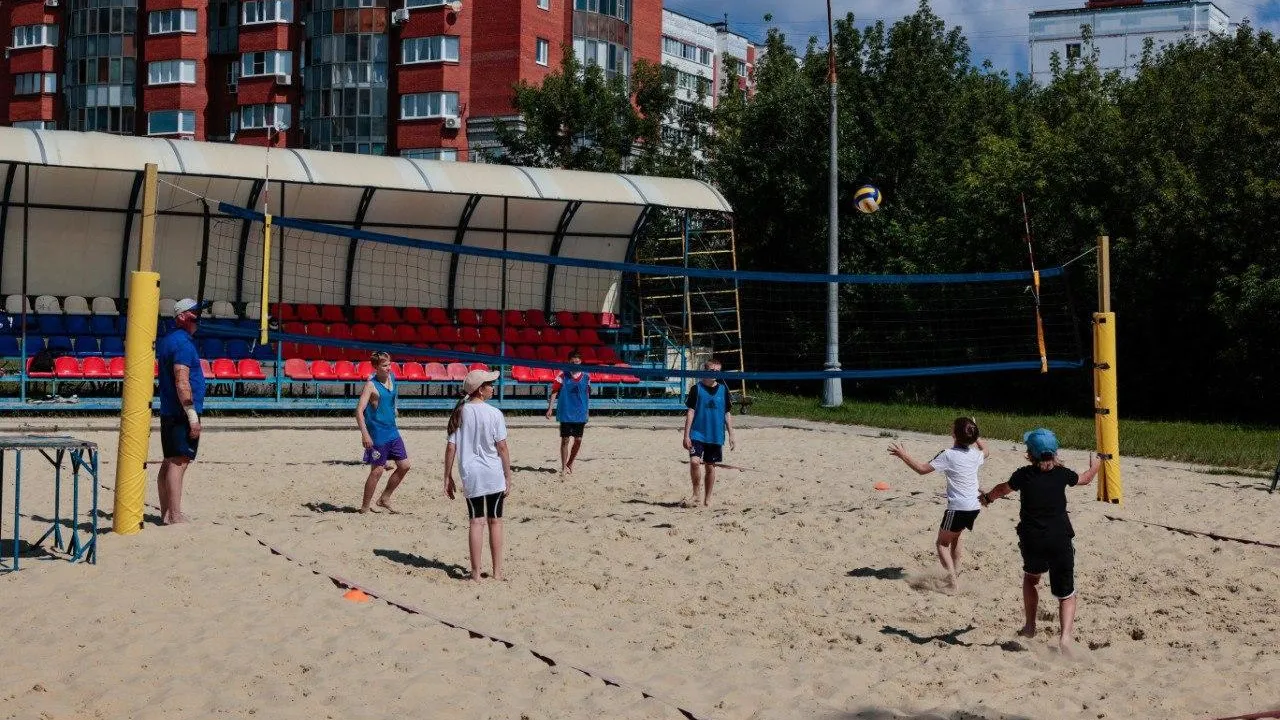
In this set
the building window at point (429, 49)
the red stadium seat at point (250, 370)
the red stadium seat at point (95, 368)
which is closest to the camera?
the red stadium seat at point (95, 368)

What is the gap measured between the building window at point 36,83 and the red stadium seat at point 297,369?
4135 cm

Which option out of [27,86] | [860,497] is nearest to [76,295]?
[860,497]

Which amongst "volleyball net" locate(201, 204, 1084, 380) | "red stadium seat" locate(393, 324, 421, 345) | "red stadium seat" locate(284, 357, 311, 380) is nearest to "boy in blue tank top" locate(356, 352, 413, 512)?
"volleyball net" locate(201, 204, 1084, 380)

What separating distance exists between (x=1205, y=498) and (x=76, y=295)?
1801cm

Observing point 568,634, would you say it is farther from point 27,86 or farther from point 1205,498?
point 27,86

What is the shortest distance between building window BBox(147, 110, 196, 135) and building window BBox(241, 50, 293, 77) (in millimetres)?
2947

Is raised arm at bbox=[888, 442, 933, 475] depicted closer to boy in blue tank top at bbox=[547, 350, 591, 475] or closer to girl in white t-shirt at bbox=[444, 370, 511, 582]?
girl in white t-shirt at bbox=[444, 370, 511, 582]

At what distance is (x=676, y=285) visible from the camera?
30.3 metres

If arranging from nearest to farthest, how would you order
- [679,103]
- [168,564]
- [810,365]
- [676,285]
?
[168,564]
[676,285]
[810,365]
[679,103]

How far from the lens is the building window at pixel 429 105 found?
4866cm

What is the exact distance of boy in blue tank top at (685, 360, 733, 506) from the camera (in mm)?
12164

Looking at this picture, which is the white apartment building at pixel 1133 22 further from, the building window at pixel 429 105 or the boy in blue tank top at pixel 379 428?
the boy in blue tank top at pixel 379 428

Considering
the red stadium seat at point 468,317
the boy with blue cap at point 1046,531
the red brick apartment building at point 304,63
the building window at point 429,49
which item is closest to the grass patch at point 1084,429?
the red stadium seat at point 468,317

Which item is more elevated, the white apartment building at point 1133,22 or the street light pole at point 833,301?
the white apartment building at point 1133,22
